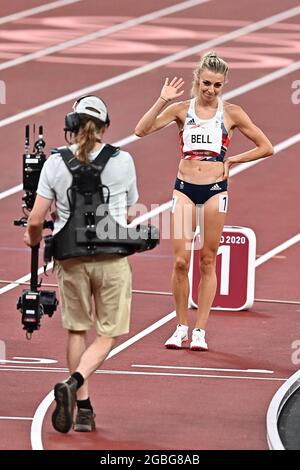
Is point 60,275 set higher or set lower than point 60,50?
lower

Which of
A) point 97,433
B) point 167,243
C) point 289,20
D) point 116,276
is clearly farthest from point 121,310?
point 289,20

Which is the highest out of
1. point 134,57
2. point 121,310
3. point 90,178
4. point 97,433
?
point 134,57

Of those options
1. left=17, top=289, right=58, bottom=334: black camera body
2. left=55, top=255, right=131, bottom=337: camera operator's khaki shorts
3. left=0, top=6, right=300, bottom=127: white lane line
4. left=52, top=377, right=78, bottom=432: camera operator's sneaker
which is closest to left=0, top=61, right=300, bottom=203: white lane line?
left=0, top=6, right=300, bottom=127: white lane line

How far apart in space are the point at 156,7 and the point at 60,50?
10.2ft

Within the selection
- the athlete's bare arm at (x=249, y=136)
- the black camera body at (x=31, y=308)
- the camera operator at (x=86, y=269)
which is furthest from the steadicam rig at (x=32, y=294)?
the athlete's bare arm at (x=249, y=136)

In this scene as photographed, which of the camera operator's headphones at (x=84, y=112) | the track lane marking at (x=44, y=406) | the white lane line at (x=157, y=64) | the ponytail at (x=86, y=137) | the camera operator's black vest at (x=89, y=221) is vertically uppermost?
the white lane line at (x=157, y=64)

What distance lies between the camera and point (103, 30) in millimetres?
24922

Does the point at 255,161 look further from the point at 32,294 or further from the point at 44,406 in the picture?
the point at 32,294

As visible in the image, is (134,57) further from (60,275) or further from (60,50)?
(60,275)

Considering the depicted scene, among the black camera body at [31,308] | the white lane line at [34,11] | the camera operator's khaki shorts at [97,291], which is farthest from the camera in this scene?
the white lane line at [34,11]

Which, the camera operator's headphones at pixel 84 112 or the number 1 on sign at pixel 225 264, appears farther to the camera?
the number 1 on sign at pixel 225 264

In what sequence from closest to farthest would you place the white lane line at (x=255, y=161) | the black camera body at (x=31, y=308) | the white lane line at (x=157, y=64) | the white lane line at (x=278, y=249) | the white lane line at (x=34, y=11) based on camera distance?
1. the black camera body at (x=31, y=308)
2. the white lane line at (x=278, y=249)
3. the white lane line at (x=255, y=161)
4. the white lane line at (x=157, y=64)
5. the white lane line at (x=34, y=11)

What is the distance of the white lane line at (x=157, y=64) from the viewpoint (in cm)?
2088

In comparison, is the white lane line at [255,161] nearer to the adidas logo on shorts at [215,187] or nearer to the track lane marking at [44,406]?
the track lane marking at [44,406]
